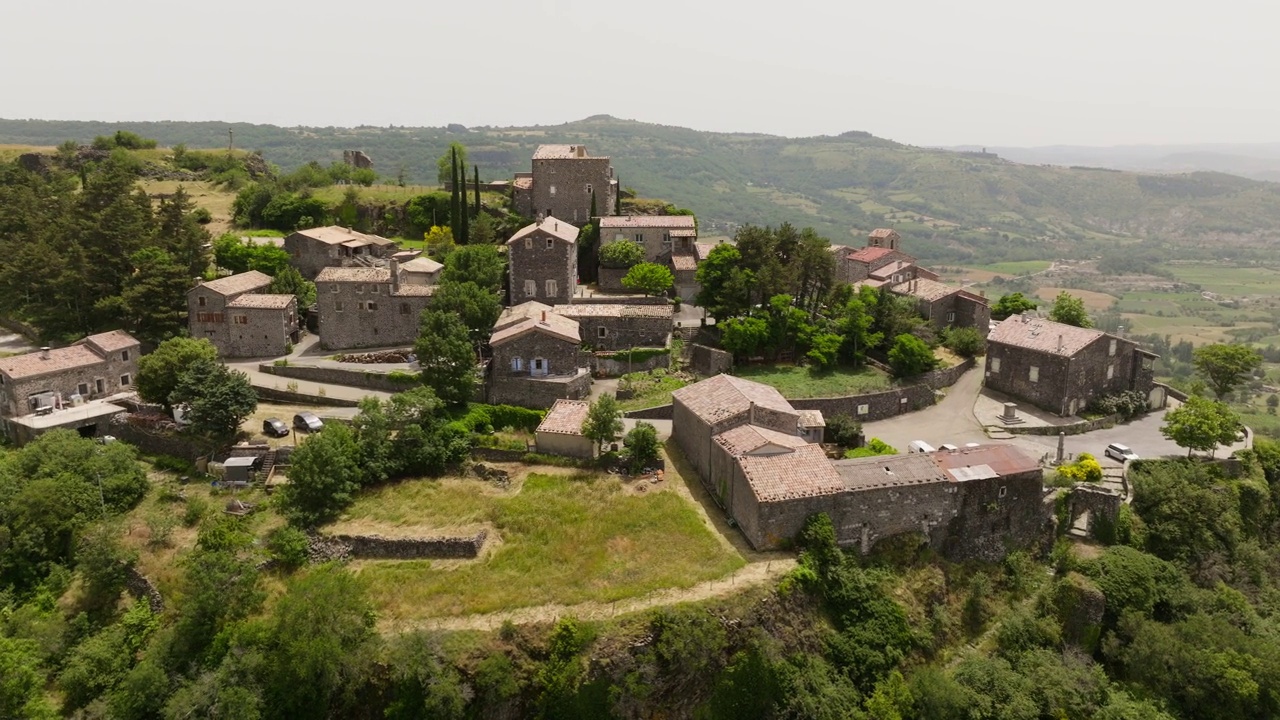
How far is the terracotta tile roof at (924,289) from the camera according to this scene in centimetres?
5988

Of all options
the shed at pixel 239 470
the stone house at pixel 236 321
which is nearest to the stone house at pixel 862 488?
the shed at pixel 239 470

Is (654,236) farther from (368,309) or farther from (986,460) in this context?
(986,460)

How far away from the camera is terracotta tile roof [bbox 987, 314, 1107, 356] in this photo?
158ft

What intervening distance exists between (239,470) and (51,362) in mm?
15198

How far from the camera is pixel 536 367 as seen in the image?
47.5m

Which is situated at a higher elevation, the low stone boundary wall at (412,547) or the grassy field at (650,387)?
the grassy field at (650,387)

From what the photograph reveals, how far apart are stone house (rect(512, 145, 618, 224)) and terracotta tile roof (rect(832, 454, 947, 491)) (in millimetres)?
39544

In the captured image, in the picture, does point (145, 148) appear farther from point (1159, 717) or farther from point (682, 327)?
point (1159, 717)

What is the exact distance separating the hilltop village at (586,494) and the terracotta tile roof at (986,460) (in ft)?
0.57

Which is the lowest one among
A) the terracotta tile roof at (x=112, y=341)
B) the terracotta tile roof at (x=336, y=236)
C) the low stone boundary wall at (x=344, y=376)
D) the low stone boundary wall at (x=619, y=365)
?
the low stone boundary wall at (x=344, y=376)

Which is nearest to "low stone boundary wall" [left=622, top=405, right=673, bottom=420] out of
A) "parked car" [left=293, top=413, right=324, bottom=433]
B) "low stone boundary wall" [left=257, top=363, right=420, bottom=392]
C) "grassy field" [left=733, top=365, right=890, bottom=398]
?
"grassy field" [left=733, top=365, right=890, bottom=398]

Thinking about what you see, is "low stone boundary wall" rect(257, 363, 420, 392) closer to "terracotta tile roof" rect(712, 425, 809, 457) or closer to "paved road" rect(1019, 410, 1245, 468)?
"terracotta tile roof" rect(712, 425, 809, 457)

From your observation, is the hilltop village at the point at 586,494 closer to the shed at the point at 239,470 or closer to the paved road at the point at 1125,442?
the shed at the point at 239,470

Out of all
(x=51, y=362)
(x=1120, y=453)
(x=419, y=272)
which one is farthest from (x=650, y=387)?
(x=51, y=362)
